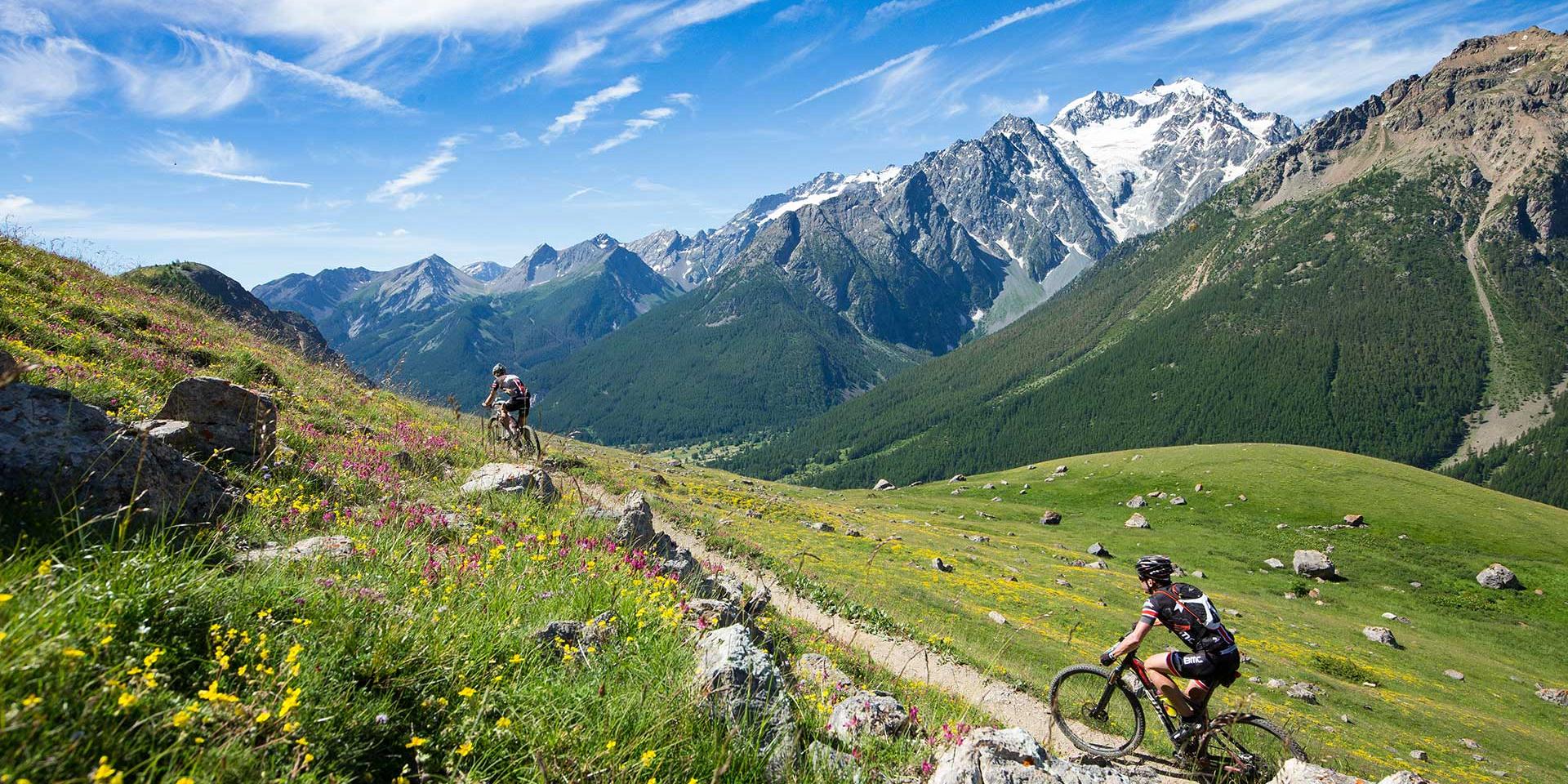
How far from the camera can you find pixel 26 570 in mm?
3285

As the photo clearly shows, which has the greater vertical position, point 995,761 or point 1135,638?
point 995,761

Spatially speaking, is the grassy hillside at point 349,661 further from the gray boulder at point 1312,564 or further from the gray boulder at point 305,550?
the gray boulder at point 1312,564

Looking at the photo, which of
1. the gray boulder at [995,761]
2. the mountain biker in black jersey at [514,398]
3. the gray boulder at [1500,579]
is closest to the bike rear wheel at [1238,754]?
the gray boulder at [995,761]

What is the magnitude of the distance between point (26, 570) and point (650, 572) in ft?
17.3

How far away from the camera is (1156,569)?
10305 mm

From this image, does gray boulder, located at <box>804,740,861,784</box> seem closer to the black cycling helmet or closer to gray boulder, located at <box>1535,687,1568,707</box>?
→ the black cycling helmet

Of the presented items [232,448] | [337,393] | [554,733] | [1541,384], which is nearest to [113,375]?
[232,448]

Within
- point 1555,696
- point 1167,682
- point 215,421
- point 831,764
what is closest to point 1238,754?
point 1167,682

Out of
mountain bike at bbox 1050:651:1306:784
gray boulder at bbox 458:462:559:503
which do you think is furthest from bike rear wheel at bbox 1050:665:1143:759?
gray boulder at bbox 458:462:559:503

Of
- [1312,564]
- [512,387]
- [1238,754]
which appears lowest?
[1312,564]

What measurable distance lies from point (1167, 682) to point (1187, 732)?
28.9 inches

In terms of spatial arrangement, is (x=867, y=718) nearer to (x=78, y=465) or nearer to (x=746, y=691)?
(x=746, y=691)

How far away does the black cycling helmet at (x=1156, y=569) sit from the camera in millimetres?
10195

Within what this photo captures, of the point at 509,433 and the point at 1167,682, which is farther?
the point at 509,433
